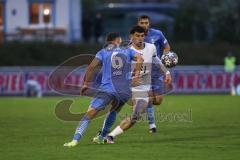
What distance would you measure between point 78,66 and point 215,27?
1833 cm

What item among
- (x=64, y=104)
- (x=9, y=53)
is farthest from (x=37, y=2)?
(x=64, y=104)

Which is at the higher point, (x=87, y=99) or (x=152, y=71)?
(x=152, y=71)

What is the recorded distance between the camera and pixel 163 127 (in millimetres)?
19031

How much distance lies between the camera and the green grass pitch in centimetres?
1372

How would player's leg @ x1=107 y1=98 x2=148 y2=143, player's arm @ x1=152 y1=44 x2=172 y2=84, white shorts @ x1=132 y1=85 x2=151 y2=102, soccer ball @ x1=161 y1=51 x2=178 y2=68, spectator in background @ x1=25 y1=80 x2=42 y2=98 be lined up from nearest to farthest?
player's leg @ x1=107 y1=98 x2=148 y2=143
white shorts @ x1=132 y1=85 x2=151 y2=102
player's arm @ x1=152 y1=44 x2=172 y2=84
soccer ball @ x1=161 y1=51 x2=178 y2=68
spectator in background @ x1=25 y1=80 x2=42 y2=98

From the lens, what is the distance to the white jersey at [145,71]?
15414 mm

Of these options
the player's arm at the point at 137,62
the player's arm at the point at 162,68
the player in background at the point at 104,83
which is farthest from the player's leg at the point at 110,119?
the player's arm at the point at 162,68

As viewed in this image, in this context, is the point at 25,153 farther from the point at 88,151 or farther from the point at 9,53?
the point at 9,53

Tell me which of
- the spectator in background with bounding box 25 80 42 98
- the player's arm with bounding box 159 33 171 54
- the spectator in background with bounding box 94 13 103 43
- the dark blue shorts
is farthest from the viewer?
the spectator in background with bounding box 94 13 103 43

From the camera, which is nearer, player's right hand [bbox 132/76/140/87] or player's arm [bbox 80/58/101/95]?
player's arm [bbox 80/58/101/95]

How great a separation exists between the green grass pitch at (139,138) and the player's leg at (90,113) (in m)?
0.17

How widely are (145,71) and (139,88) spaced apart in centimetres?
67

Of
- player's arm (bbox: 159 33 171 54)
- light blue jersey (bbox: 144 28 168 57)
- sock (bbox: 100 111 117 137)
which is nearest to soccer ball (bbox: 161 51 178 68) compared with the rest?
player's arm (bbox: 159 33 171 54)

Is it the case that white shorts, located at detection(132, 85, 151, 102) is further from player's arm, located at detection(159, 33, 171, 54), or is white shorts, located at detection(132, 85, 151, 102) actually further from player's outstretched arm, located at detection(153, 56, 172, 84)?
player's arm, located at detection(159, 33, 171, 54)
